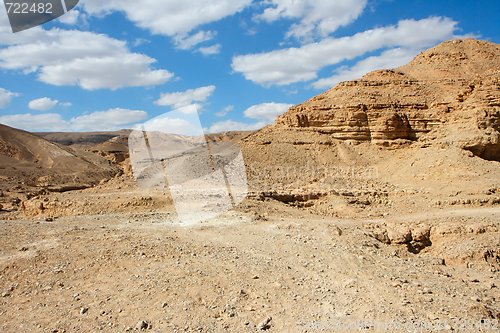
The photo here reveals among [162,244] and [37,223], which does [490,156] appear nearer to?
[162,244]

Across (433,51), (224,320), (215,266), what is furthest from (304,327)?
(433,51)

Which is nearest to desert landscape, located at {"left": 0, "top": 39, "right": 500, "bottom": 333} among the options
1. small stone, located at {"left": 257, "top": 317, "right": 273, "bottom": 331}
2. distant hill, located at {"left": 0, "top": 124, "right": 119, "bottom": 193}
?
small stone, located at {"left": 257, "top": 317, "right": 273, "bottom": 331}

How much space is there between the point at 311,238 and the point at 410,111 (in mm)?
18210

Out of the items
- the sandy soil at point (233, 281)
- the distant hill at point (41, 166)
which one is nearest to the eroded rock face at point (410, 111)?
the sandy soil at point (233, 281)

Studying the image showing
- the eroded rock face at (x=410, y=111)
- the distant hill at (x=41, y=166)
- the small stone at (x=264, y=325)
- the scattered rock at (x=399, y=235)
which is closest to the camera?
the small stone at (x=264, y=325)

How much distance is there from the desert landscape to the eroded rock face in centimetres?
9

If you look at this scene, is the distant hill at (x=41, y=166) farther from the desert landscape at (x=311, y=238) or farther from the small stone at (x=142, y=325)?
the small stone at (x=142, y=325)

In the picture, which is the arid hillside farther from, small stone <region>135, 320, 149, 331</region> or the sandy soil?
small stone <region>135, 320, 149, 331</region>

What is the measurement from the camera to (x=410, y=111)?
25.7 meters

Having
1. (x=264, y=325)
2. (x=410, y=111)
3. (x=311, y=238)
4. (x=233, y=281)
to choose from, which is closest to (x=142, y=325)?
(x=264, y=325)

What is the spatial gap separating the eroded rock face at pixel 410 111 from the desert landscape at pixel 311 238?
0.29 ft

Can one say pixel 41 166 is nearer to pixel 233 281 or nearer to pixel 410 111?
pixel 410 111

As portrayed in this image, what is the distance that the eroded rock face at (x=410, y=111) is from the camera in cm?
2244

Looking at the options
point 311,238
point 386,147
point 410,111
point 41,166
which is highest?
point 41,166
